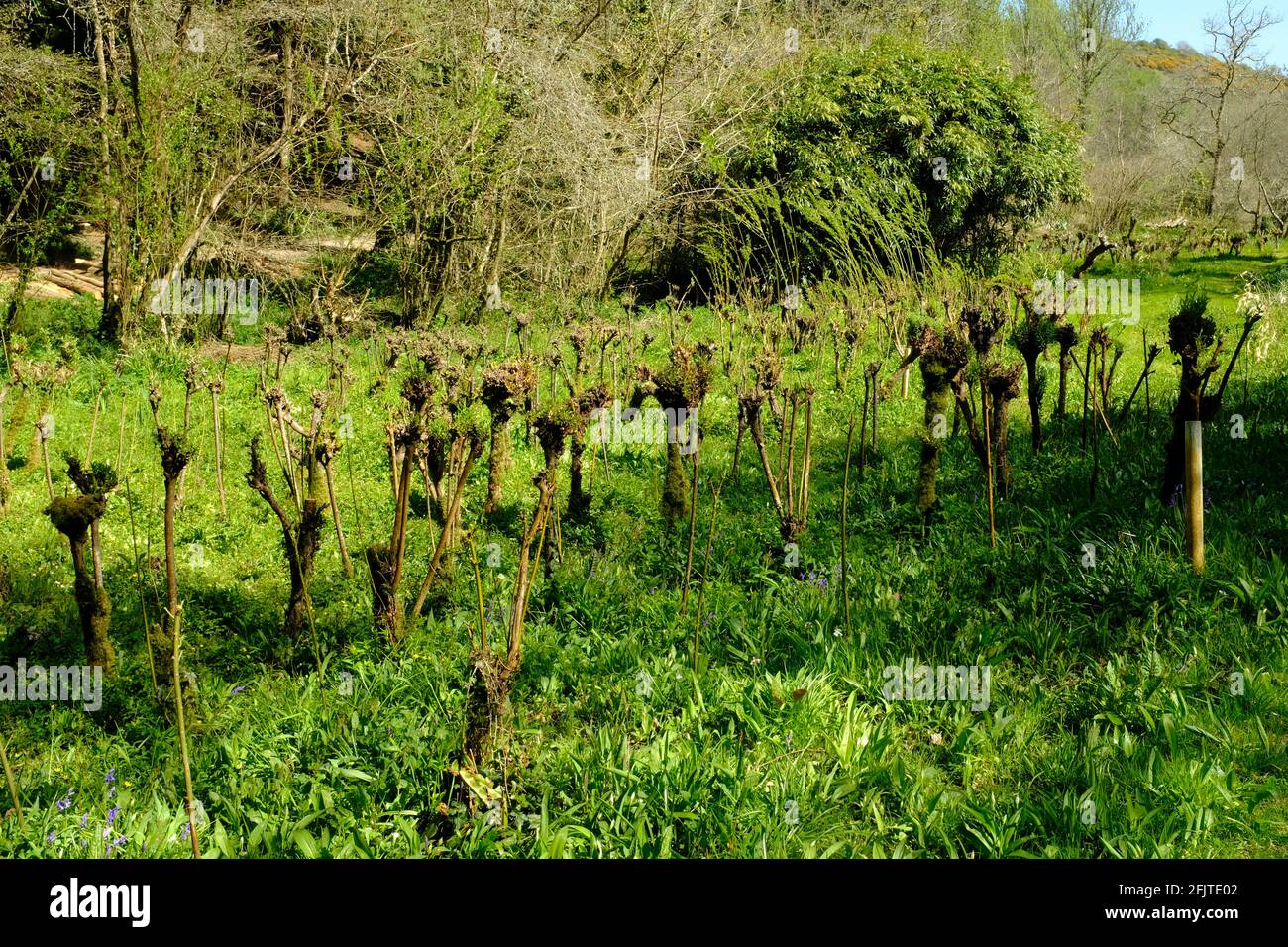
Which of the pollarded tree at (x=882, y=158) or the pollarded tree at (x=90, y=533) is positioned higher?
the pollarded tree at (x=882, y=158)

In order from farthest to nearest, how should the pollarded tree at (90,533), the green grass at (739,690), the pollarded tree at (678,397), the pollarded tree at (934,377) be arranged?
the pollarded tree at (934,377) → the pollarded tree at (678,397) → the pollarded tree at (90,533) → the green grass at (739,690)

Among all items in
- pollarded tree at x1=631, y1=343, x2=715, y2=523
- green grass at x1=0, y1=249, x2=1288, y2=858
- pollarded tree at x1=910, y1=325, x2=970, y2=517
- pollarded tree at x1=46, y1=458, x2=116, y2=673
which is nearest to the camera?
green grass at x1=0, y1=249, x2=1288, y2=858

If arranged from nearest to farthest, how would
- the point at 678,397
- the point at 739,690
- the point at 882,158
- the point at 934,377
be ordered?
the point at 739,690
the point at 678,397
the point at 934,377
the point at 882,158

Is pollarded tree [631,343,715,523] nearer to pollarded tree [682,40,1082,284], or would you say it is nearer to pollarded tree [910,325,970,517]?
pollarded tree [910,325,970,517]

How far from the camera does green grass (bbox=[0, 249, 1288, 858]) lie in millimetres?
2744

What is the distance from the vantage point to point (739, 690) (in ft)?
11.2

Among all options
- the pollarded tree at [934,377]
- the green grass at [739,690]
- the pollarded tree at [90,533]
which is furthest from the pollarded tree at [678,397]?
the pollarded tree at [90,533]

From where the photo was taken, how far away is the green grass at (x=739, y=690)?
2.74 meters

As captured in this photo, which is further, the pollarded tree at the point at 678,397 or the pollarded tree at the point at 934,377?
the pollarded tree at the point at 934,377

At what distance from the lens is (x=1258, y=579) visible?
154 inches

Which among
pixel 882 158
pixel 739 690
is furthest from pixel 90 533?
pixel 882 158

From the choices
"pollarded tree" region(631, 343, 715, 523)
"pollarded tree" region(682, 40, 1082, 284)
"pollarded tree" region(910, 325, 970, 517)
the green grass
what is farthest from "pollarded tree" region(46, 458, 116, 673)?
"pollarded tree" region(682, 40, 1082, 284)

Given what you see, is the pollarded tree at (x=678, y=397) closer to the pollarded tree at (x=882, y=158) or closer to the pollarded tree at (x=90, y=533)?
the pollarded tree at (x=90, y=533)

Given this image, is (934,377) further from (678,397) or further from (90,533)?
(90,533)
